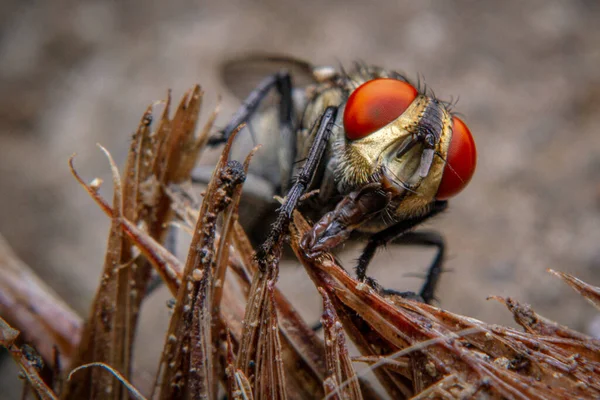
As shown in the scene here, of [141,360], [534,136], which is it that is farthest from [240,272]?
[534,136]

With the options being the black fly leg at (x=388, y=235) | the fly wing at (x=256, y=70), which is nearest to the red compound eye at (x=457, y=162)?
the black fly leg at (x=388, y=235)

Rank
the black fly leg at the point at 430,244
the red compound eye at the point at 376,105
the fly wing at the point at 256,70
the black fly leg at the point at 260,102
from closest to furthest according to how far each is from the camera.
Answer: the red compound eye at the point at 376,105, the black fly leg at the point at 430,244, the black fly leg at the point at 260,102, the fly wing at the point at 256,70

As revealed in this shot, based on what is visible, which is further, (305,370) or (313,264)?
(305,370)

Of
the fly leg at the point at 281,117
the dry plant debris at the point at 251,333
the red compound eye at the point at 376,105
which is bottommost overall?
the dry plant debris at the point at 251,333

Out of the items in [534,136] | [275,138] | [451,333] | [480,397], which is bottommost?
[480,397]

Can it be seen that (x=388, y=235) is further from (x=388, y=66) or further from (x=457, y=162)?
(x=388, y=66)

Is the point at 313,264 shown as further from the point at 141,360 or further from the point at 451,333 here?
the point at 141,360

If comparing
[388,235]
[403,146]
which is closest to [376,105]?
[403,146]

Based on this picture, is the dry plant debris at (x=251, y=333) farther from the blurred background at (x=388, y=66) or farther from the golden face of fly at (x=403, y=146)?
the blurred background at (x=388, y=66)
